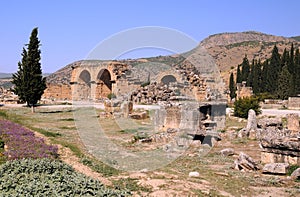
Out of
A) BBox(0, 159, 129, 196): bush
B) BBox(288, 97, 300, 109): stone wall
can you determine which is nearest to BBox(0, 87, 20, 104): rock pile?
BBox(288, 97, 300, 109): stone wall

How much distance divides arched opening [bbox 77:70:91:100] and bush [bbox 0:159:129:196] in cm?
3266

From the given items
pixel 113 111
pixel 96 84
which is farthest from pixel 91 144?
pixel 96 84

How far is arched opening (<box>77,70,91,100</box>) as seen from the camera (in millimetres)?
40641

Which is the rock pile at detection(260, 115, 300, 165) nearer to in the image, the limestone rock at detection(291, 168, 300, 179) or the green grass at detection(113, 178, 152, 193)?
the limestone rock at detection(291, 168, 300, 179)

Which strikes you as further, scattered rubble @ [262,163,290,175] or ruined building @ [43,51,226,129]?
ruined building @ [43,51,226,129]

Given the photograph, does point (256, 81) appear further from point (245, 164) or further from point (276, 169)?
point (276, 169)

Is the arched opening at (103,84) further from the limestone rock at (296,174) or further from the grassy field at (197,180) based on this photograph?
the limestone rock at (296,174)

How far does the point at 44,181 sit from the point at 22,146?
312 centimetres

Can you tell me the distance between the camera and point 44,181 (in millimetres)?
6562

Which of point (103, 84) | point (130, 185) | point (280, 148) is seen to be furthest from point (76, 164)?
→ point (103, 84)

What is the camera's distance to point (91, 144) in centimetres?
1338

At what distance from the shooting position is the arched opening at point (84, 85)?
133 feet

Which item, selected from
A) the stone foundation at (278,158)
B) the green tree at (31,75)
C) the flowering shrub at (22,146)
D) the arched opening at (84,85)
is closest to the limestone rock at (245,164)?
the stone foundation at (278,158)

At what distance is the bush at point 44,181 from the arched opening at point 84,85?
32665 millimetres
